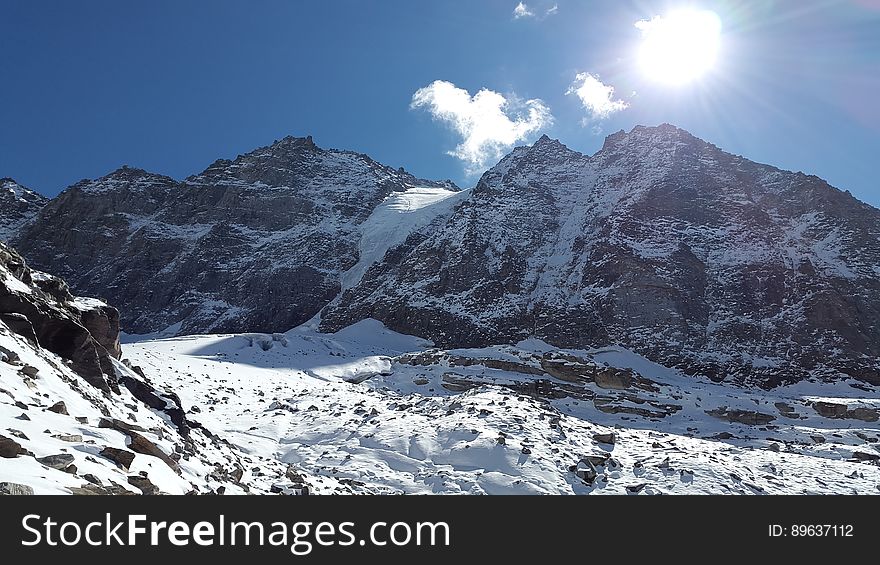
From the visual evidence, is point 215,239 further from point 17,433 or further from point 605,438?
point 17,433

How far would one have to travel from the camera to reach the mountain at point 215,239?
10262cm

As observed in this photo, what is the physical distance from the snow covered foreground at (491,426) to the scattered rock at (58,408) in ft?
21.0

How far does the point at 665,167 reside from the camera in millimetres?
102438

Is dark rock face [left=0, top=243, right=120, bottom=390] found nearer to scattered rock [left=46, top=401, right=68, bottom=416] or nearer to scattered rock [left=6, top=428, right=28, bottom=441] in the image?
scattered rock [left=46, top=401, right=68, bottom=416]

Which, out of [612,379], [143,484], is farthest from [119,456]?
[612,379]

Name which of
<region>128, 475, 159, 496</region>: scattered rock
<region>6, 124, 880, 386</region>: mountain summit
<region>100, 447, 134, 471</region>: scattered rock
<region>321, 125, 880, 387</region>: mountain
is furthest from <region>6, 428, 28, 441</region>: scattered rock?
<region>6, 124, 880, 386</region>: mountain summit

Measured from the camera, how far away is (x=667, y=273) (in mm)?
78750

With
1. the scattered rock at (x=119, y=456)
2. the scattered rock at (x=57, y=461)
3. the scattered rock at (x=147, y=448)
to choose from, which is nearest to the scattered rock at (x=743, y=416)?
the scattered rock at (x=147, y=448)

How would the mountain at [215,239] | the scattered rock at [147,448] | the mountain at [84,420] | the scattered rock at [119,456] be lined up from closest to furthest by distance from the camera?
the mountain at [84,420] → the scattered rock at [119,456] → the scattered rock at [147,448] → the mountain at [215,239]

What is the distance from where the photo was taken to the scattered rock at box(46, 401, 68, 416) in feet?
38.7

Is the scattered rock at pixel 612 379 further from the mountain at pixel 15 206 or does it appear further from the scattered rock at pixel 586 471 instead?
the mountain at pixel 15 206

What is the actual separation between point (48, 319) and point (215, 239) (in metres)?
105
